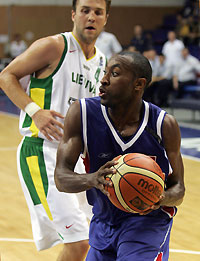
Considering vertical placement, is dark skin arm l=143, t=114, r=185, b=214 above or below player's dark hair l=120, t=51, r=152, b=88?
below

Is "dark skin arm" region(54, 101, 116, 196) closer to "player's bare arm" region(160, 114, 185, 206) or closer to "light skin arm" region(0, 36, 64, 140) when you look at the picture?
"player's bare arm" region(160, 114, 185, 206)

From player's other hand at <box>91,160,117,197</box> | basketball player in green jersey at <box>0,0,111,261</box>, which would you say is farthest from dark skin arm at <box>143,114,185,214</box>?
basketball player in green jersey at <box>0,0,111,261</box>

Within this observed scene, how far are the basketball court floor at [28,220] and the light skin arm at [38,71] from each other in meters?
1.48

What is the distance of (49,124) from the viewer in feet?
10.5

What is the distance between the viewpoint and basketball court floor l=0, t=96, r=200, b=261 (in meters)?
4.40

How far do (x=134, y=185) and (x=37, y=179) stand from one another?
47.3 inches

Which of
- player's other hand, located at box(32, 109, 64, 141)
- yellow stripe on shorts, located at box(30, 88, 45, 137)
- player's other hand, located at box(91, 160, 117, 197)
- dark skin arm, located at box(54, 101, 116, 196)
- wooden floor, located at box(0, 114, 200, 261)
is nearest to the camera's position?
player's other hand, located at box(91, 160, 117, 197)

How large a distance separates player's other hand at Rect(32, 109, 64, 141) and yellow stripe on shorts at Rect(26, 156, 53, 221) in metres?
0.22

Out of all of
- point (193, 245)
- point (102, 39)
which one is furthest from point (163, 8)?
point (193, 245)

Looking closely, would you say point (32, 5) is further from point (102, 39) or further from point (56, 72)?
point (56, 72)

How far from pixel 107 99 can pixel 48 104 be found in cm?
98

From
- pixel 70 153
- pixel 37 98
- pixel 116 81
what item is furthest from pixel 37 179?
pixel 116 81

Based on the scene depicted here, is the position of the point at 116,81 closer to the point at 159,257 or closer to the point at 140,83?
the point at 140,83

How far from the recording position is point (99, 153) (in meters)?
2.56
